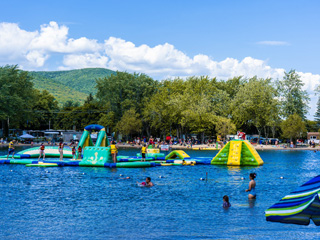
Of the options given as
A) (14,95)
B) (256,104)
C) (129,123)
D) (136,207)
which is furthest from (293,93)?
(136,207)

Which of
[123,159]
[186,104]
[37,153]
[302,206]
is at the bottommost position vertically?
[123,159]

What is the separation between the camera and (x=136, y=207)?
2188 centimetres

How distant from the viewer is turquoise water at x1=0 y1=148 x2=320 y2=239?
16.9m

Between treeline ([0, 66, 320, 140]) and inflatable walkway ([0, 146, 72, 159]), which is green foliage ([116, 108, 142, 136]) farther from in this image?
inflatable walkway ([0, 146, 72, 159])

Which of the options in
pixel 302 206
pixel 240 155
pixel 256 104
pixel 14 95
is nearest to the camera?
pixel 302 206

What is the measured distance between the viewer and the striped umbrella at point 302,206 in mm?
11031

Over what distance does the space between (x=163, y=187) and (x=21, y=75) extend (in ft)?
261

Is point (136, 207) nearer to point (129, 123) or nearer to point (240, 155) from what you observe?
point (240, 155)

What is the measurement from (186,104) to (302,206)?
3435 inches

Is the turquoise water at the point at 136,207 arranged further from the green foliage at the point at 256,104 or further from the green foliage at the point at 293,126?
the green foliage at the point at 256,104

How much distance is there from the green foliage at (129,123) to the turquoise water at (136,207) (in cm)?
6530

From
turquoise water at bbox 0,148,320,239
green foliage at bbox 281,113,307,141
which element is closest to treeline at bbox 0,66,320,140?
green foliage at bbox 281,113,307,141

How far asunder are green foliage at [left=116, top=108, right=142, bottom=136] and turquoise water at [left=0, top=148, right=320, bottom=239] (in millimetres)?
65296

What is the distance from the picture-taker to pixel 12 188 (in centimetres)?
2825
